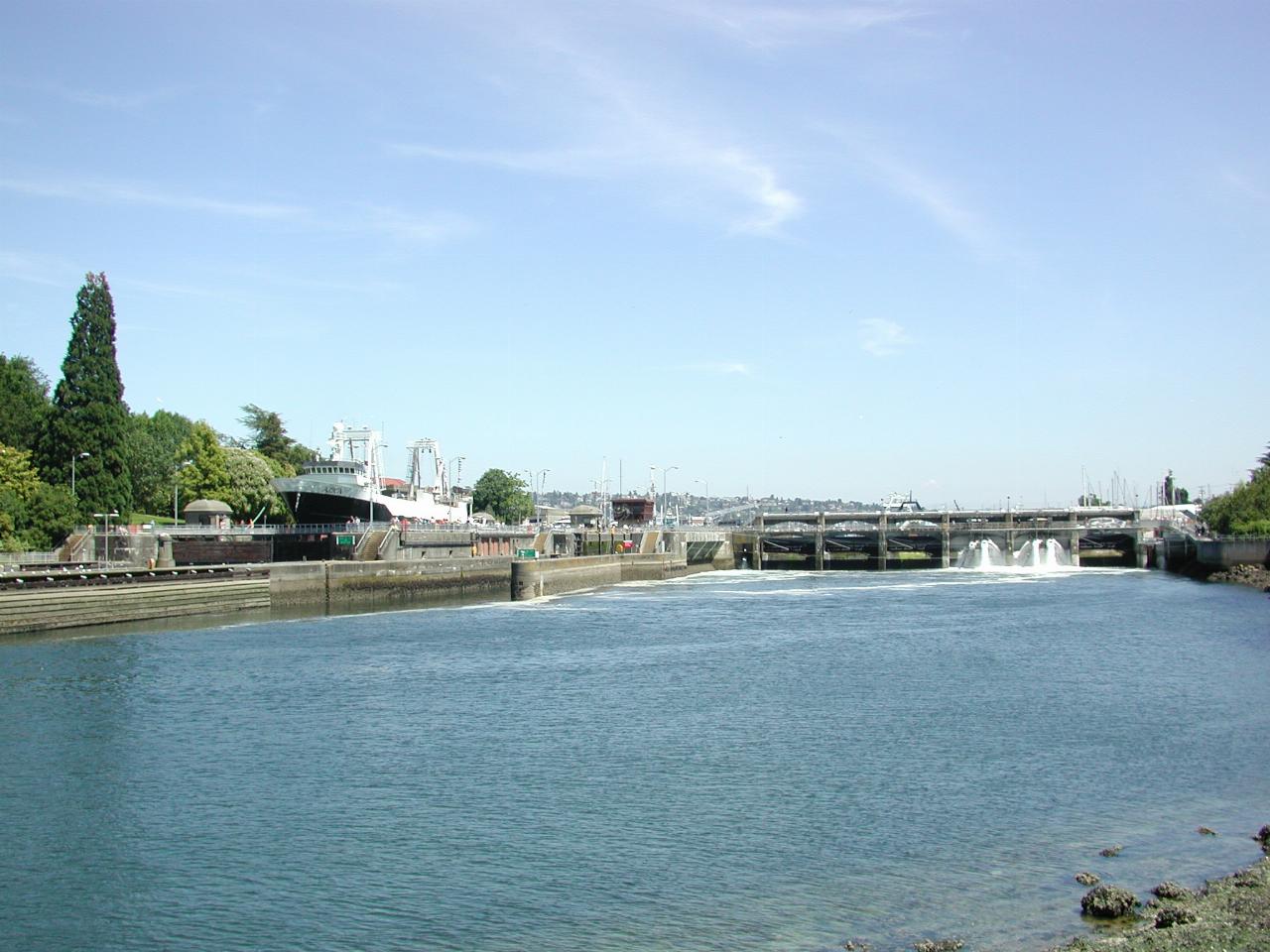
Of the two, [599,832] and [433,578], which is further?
[433,578]

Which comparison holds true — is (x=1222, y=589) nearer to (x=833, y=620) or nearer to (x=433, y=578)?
(x=833, y=620)

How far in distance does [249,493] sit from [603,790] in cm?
9017

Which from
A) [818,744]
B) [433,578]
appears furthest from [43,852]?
[433,578]

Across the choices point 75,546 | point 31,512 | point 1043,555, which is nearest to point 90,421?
point 31,512

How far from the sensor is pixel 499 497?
182 metres

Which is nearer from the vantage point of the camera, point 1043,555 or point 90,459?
point 90,459

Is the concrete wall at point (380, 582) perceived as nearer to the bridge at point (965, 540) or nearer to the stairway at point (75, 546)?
the stairway at point (75, 546)

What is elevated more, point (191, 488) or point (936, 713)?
point (191, 488)

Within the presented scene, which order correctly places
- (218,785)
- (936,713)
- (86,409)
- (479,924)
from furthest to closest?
(86,409), (936,713), (218,785), (479,924)

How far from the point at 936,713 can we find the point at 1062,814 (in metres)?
12.0

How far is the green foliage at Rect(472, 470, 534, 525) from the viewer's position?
18100cm

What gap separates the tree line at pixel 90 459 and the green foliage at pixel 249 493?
0.09 metres

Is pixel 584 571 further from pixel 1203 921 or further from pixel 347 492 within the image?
pixel 1203 921

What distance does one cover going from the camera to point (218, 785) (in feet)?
90.2
